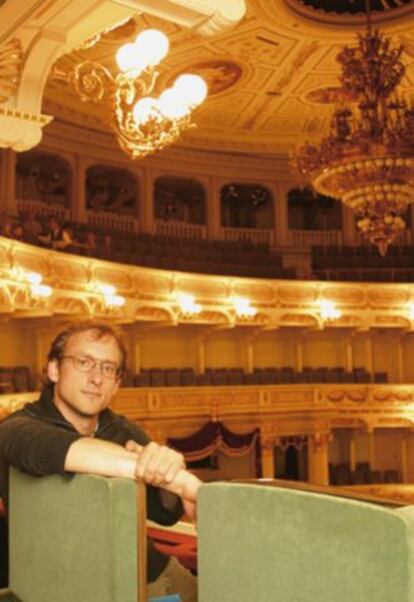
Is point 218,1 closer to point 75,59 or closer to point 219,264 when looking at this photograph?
point 75,59

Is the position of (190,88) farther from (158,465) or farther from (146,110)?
(158,465)

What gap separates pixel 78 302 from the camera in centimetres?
1154

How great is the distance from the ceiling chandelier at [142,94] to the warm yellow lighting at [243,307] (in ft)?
25.3

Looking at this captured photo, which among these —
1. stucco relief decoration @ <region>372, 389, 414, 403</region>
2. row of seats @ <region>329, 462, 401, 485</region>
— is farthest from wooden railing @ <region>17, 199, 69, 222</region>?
row of seats @ <region>329, 462, 401, 485</region>

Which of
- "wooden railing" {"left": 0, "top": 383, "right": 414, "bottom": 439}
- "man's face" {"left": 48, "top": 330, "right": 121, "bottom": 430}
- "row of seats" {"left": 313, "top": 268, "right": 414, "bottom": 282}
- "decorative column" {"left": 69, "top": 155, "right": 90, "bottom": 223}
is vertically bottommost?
"wooden railing" {"left": 0, "top": 383, "right": 414, "bottom": 439}

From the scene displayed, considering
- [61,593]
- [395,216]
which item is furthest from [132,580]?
[395,216]

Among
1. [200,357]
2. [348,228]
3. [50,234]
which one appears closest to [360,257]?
[348,228]

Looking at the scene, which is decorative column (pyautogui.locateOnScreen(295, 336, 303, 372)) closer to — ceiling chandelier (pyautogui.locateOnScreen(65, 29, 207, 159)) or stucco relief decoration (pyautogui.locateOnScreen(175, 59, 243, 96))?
stucco relief decoration (pyautogui.locateOnScreen(175, 59, 243, 96))

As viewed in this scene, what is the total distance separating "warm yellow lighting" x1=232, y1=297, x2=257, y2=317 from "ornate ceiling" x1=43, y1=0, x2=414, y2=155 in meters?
3.84

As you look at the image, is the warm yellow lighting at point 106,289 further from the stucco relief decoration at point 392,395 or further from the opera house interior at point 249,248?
the stucco relief decoration at point 392,395

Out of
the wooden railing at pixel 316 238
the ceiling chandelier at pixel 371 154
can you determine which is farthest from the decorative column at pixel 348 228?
the ceiling chandelier at pixel 371 154

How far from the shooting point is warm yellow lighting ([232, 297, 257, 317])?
14281 millimetres

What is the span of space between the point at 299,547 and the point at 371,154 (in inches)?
280

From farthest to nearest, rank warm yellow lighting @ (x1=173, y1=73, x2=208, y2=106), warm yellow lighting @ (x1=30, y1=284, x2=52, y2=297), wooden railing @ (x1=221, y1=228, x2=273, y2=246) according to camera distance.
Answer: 1. wooden railing @ (x1=221, y1=228, x2=273, y2=246)
2. warm yellow lighting @ (x1=30, y1=284, x2=52, y2=297)
3. warm yellow lighting @ (x1=173, y1=73, x2=208, y2=106)
